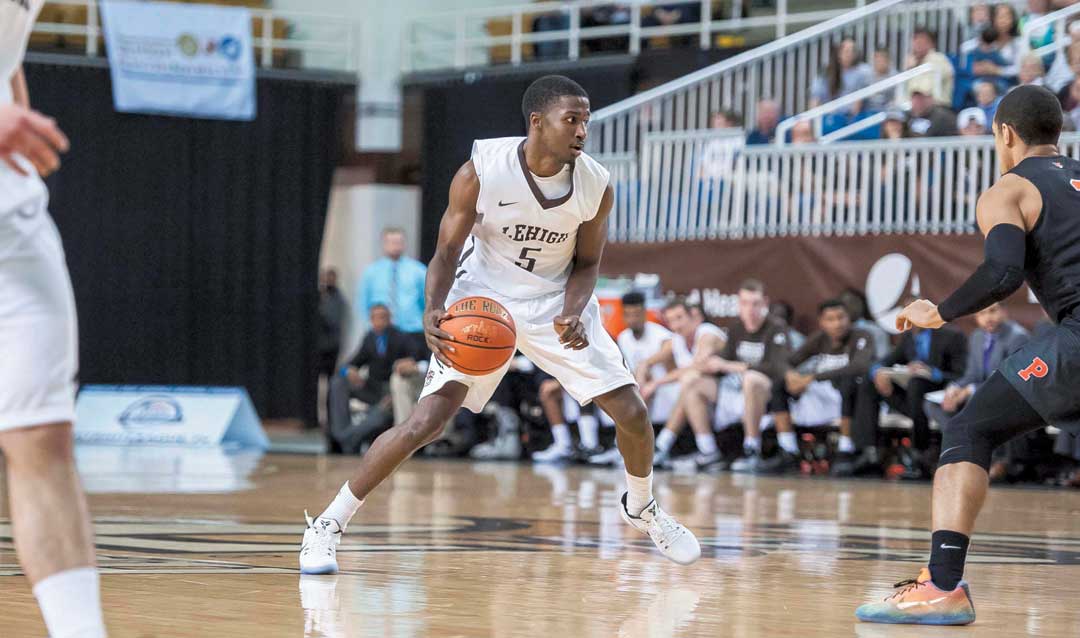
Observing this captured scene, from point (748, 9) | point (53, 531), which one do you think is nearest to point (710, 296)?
point (748, 9)

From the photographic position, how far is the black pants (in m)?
11.9

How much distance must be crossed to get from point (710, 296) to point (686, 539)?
28.9 ft

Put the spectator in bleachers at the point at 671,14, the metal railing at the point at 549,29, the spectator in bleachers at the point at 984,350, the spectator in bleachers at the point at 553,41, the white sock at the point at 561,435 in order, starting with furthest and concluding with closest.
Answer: the spectator in bleachers at the point at 553,41 < the spectator in bleachers at the point at 671,14 < the metal railing at the point at 549,29 < the white sock at the point at 561,435 < the spectator in bleachers at the point at 984,350

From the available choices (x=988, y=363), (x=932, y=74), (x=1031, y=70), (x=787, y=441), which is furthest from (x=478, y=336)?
(x=932, y=74)

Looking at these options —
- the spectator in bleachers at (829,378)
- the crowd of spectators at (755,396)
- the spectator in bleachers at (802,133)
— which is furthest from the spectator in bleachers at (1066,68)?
the spectator in bleachers at (829,378)

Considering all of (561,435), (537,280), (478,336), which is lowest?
(561,435)

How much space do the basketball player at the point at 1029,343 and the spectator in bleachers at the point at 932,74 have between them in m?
9.80

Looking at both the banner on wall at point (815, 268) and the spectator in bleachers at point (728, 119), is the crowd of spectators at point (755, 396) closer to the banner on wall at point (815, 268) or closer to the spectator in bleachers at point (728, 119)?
the banner on wall at point (815, 268)

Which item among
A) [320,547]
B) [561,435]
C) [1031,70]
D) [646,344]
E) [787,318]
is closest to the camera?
[320,547]

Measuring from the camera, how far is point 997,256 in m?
4.38

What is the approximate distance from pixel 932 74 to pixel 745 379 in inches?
145

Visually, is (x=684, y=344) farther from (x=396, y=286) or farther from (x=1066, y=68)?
(x=1066, y=68)

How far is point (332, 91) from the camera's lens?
19203 millimetres

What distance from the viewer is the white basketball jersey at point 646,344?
1334cm
